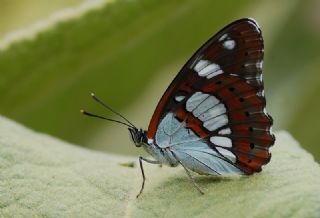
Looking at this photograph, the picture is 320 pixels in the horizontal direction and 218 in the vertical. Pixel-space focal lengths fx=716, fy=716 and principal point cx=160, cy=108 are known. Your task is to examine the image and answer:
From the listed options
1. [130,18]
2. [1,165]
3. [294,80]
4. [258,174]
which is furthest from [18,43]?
[294,80]

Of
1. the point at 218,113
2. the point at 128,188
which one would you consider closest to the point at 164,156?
the point at 218,113

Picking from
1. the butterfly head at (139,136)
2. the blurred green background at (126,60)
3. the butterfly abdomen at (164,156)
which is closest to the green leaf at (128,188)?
A: the butterfly abdomen at (164,156)

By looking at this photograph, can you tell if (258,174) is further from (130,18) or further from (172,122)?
(130,18)

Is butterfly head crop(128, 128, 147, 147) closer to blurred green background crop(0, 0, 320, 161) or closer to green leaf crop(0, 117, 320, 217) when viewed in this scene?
green leaf crop(0, 117, 320, 217)

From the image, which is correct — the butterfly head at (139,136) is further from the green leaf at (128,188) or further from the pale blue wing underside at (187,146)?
the green leaf at (128,188)

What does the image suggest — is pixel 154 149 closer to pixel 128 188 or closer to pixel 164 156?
pixel 164 156

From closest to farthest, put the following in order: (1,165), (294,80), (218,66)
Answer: (1,165), (218,66), (294,80)

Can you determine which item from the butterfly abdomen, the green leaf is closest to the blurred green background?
the green leaf
